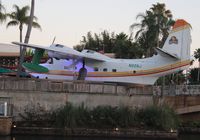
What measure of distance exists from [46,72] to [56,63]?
142cm

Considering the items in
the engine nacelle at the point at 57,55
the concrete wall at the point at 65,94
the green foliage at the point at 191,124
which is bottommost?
the green foliage at the point at 191,124

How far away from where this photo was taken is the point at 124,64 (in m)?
46.5

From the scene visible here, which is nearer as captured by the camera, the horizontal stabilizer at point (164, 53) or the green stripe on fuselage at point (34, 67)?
the horizontal stabilizer at point (164, 53)

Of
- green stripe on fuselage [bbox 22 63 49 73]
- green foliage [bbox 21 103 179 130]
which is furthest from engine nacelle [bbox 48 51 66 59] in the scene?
green foliage [bbox 21 103 179 130]

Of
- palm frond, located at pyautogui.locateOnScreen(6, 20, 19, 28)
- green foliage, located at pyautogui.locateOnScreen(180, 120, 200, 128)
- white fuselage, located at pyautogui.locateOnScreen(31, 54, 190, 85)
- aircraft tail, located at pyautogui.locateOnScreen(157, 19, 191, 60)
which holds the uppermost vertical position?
palm frond, located at pyautogui.locateOnScreen(6, 20, 19, 28)

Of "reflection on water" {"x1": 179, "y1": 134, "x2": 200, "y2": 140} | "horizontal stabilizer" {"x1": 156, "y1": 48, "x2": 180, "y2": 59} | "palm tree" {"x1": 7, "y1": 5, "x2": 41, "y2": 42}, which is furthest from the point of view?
"palm tree" {"x1": 7, "y1": 5, "x2": 41, "y2": 42}

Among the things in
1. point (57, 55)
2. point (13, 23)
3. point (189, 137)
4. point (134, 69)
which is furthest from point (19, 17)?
point (189, 137)

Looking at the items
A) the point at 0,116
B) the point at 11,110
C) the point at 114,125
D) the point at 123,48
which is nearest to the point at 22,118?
the point at 11,110

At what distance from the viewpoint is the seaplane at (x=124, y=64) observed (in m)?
46.2

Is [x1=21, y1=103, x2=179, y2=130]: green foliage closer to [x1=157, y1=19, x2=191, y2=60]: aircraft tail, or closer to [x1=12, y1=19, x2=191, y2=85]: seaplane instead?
[x1=12, y1=19, x2=191, y2=85]: seaplane

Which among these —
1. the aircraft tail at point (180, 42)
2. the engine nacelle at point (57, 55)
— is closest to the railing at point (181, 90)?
the aircraft tail at point (180, 42)

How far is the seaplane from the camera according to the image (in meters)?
46.2

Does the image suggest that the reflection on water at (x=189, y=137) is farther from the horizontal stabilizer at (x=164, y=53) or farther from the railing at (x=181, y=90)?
the horizontal stabilizer at (x=164, y=53)

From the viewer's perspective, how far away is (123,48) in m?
82.8
